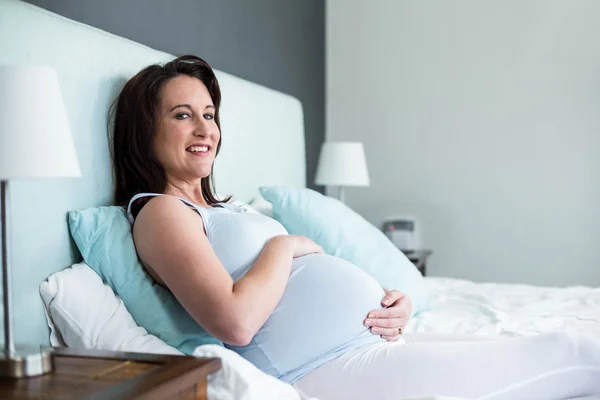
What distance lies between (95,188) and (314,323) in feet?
2.11

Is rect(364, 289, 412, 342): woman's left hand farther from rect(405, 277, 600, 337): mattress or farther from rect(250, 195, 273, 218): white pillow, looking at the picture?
rect(250, 195, 273, 218): white pillow

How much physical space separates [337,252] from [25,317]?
1086 mm

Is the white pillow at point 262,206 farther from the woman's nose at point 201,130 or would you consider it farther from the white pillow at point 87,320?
the white pillow at point 87,320

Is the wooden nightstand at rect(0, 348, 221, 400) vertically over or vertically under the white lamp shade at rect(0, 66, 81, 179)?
under

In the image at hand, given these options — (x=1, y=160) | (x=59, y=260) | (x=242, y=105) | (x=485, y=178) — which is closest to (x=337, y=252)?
(x=242, y=105)

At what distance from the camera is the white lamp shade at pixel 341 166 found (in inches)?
136

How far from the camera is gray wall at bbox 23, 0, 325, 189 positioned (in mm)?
2125

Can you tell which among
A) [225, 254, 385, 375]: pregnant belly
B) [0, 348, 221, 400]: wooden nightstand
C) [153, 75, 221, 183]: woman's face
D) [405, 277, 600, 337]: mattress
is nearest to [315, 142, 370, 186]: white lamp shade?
[405, 277, 600, 337]: mattress

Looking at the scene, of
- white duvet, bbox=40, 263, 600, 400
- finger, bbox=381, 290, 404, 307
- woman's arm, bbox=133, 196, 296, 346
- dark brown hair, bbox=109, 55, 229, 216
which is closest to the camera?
white duvet, bbox=40, 263, 600, 400

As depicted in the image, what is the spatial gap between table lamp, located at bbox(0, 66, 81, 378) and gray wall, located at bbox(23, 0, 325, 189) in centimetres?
62

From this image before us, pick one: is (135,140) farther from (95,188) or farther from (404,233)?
(404,233)

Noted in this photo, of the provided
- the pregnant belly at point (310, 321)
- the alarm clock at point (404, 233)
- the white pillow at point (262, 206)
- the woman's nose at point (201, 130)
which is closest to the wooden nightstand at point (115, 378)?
the pregnant belly at point (310, 321)

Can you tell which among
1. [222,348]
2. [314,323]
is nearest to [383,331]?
[314,323]

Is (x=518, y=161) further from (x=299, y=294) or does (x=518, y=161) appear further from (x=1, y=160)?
(x=1, y=160)
